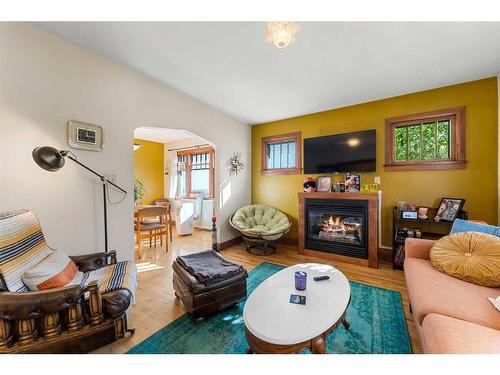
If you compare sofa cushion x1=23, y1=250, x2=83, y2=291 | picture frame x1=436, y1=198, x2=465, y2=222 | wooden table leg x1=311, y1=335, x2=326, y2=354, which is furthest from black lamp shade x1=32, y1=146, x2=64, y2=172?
picture frame x1=436, y1=198, x2=465, y2=222

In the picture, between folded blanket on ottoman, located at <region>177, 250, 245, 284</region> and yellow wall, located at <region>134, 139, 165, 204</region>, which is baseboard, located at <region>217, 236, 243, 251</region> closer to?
folded blanket on ottoman, located at <region>177, 250, 245, 284</region>

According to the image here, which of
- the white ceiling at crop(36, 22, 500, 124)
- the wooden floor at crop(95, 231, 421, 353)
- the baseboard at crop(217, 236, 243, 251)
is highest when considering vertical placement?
the white ceiling at crop(36, 22, 500, 124)

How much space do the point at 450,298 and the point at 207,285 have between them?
5.61ft

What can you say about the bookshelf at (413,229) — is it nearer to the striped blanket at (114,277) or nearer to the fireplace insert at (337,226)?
the fireplace insert at (337,226)

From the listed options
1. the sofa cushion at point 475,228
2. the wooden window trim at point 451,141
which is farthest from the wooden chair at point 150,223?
the sofa cushion at point 475,228

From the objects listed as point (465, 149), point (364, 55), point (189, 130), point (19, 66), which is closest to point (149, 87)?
point (189, 130)

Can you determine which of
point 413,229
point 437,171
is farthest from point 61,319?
point 437,171

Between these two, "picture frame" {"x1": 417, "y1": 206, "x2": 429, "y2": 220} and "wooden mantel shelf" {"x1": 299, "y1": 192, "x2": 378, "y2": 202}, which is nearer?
"picture frame" {"x1": 417, "y1": 206, "x2": 429, "y2": 220}

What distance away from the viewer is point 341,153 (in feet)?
11.0

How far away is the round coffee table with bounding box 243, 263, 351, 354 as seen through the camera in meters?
1.04

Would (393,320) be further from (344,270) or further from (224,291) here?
(224,291)

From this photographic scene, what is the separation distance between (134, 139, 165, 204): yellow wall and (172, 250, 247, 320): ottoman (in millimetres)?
4243

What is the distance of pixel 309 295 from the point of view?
141 cm
